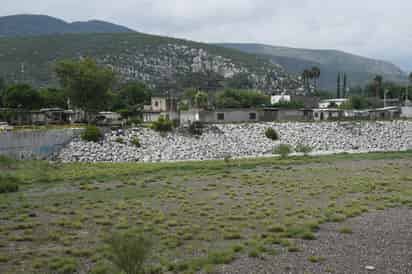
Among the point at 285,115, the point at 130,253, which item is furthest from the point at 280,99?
the point at 130,253

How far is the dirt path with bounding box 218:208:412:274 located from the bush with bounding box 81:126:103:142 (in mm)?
32272

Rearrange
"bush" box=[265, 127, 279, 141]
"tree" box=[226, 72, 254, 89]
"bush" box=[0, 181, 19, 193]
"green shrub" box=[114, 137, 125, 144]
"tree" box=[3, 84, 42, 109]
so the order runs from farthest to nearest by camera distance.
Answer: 1. "tree" box=[226, 72, 254, 89]
2. "tree" box=[3, 84, 42, 109]
3. "bush" box=[265, 127, 279, 141]
4. "green shrub" box=[114, 137, 125, 144]
5. "bush" box=[0, 181, 19, 193]

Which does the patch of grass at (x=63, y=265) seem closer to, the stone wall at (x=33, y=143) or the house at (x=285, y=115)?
the stone wall at (x=33, y=143)

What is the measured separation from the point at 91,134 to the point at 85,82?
1390cm

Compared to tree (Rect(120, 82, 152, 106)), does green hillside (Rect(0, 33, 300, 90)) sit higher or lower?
higher

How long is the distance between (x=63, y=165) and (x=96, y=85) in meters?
22.0

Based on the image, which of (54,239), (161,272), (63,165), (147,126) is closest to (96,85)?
(147,126)

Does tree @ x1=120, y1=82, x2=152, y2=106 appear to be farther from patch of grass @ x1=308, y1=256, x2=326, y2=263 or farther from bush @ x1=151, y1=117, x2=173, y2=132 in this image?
patch of grass @ x1=308, y1=256, x2=326, y2=263

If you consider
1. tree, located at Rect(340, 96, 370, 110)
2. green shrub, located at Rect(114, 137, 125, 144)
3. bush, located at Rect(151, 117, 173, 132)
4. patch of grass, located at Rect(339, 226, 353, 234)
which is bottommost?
patch of grass, located at Rect(339, 226, 353, 234)

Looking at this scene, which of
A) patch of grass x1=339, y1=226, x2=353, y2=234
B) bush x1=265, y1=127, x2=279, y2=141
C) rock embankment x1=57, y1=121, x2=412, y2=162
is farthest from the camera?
bush x1=265, y1=127, x2=279, y2=141

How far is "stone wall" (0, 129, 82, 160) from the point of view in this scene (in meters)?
35.7

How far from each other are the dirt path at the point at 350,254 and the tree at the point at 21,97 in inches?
2298

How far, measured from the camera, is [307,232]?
11891 millimetres

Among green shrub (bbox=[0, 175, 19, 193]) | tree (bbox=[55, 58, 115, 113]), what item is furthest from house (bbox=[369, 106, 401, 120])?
green shrub (bbox=[0, 175, 19, 193])
